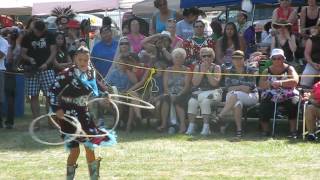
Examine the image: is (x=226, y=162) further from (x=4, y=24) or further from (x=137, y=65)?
(x=4, y=24)

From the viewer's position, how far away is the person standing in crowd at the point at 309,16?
1198 centimetres

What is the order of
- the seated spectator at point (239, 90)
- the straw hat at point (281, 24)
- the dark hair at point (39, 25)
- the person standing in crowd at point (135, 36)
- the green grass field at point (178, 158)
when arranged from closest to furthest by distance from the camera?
the green grass field at point (178, 158) → the seated spectator at point (239, 90) → the straw hat at point (281, 24) → the dark hair at point (39, 25) → the person standing in crowd at point (135, 36)

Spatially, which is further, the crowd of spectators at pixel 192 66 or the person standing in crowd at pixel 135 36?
the person standing in crowd at pixel 135 36

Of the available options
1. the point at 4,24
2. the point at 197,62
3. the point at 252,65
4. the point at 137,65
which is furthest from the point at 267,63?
the point at 4,24

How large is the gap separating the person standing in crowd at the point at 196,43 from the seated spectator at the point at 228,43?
0.21m

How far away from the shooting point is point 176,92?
1184 centimetres

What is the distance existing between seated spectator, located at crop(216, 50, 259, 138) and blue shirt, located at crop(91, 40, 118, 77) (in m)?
2.65

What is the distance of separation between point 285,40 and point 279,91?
1.19 meters

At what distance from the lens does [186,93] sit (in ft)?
38.6

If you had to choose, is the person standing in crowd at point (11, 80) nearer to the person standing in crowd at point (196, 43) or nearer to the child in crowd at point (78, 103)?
the person standing in crowd at point (196, 43)

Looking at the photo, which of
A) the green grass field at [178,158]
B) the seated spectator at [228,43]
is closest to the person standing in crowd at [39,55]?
the green grass field at [178,158]

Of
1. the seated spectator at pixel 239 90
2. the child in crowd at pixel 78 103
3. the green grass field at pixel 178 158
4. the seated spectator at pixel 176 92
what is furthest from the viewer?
the seated spectator at pixel 176 92

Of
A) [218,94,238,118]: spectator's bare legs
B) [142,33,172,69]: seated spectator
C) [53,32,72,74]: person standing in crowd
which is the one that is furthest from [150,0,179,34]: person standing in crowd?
[218,94,238,118]: spectator's bare legs

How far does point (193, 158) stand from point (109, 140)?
180 cm
